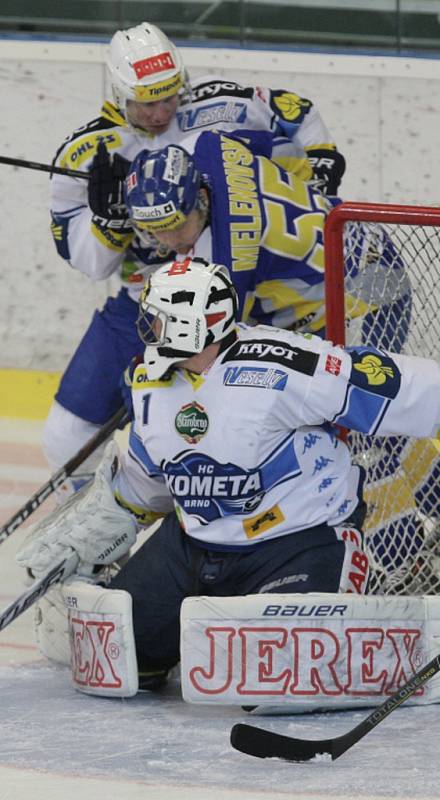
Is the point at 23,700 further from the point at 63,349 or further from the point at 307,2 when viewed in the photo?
the point at 307,2

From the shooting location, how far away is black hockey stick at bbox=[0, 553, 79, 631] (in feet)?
10.6

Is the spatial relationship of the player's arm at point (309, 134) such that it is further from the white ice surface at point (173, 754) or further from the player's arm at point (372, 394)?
the white ice surface at point (173, 754)

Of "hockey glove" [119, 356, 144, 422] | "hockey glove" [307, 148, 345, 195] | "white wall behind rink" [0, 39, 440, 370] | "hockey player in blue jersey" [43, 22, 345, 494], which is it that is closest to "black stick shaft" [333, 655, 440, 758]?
"hockey glove" [119, 356, 144, 422]

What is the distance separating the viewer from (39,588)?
3.27 meters

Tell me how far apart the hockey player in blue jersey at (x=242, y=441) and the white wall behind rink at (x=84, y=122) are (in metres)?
2.48

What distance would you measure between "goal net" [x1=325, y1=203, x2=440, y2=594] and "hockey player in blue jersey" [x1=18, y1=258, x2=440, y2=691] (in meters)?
0.27

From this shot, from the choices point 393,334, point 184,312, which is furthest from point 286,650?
point 393,334

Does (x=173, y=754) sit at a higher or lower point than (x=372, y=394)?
lower

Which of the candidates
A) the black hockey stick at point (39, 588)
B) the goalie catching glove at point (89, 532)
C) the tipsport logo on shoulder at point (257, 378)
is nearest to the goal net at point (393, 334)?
the tipsport logo on shoulder at point (257, 378)

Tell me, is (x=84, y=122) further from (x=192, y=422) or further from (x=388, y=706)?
(x=388, y=706)

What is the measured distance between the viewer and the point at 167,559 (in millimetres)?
3244

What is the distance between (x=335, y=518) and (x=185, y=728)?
A: 499 mm

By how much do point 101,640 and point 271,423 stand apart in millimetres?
503

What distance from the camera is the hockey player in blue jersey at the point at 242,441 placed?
119 inches
